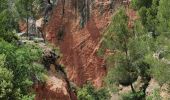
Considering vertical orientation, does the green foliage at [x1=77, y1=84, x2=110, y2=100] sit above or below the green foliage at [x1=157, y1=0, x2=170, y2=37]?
below

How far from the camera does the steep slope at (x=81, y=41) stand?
6556 cm

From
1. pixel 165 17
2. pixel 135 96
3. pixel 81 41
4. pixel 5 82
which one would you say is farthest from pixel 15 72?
pixel 81 41

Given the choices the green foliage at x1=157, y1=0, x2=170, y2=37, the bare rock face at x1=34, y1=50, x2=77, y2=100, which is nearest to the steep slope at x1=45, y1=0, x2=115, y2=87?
the bare rock face at x1=34, y1=50, x2=77, y2=100

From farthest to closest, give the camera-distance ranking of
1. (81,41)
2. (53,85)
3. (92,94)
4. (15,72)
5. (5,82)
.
A: 1. (81,41)
2. (92,94)
3. (53,85)
4. (15,72)
5. (5,82)

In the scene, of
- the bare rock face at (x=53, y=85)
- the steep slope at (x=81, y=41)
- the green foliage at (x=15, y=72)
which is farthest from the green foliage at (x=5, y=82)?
the steep slope at (x=81, y=41)

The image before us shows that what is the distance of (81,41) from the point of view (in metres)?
67.9

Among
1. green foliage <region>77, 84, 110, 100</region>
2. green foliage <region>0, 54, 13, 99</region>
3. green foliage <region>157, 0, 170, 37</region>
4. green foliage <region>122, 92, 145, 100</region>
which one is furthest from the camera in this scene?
green foliage <region>77, 84, 110, 100</region>

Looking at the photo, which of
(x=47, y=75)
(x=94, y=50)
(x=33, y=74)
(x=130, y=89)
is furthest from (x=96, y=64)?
(x=33, y=74)

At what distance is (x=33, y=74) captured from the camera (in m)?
34.7

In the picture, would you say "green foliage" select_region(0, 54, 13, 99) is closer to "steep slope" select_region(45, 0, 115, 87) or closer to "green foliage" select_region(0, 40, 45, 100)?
"green foliage" select_region(0, 40, 45, 100)

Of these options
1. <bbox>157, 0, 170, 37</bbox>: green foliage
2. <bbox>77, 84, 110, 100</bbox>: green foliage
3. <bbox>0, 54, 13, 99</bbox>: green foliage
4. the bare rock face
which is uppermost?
<bbox>157, 0, 170, 37</bbox>: green foliage

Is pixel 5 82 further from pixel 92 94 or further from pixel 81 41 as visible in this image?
pixel 81 41

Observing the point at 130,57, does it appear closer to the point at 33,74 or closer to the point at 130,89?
the point at 130,89

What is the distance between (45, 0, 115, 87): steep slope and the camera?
215ft
